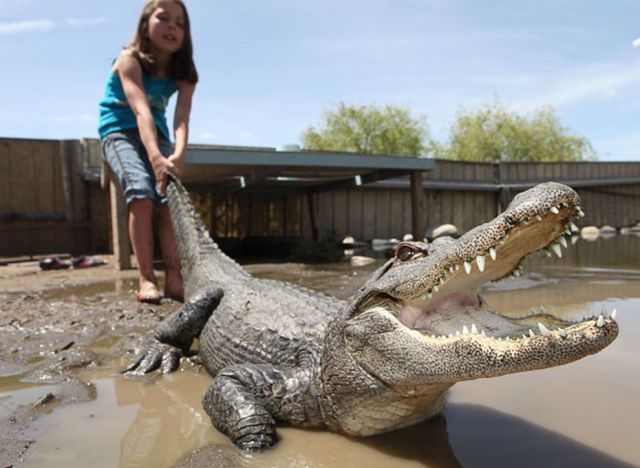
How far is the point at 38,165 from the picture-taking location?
1020 centimetres

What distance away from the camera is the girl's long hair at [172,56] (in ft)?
Result: 15.2

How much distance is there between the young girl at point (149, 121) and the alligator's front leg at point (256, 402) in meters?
2.47

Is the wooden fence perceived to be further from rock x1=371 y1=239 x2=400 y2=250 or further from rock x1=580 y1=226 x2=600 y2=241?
rock x1=580 y1=226 x2=600 y2=241

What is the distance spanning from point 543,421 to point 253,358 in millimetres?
1391

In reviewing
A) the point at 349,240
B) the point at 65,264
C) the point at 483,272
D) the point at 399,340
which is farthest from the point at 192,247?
the point at 349,240

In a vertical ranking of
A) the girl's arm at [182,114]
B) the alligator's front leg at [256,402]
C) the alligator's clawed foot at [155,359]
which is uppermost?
the girl's arm at [182,114]

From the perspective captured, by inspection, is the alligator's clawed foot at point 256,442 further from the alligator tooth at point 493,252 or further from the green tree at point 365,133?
the green tree at point 365,133

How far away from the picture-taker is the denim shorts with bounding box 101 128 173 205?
4.57 metres

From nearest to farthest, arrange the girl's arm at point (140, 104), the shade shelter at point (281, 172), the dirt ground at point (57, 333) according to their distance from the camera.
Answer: the dirt ground at point (57, 333)
the girl's arm at point (140, 104)
the shade shelter at point (281, 172)

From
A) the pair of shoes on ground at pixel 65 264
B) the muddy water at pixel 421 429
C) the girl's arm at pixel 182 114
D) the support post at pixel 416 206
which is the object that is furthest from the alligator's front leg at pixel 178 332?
the support post at pixel 416 206

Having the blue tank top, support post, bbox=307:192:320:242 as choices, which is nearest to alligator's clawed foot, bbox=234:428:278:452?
the blue tank top

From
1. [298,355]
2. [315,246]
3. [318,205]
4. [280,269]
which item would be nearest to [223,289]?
[298,355]

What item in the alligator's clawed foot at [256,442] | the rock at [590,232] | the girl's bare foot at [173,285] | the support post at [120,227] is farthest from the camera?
the rock at [590,232]

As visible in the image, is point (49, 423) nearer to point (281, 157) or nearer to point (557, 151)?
point (281, 157)
